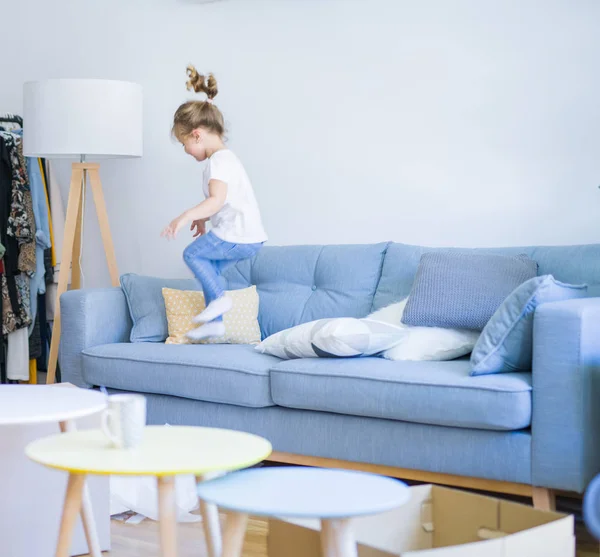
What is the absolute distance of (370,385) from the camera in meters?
2.51

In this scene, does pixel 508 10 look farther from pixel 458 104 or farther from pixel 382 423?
pixel 382 423

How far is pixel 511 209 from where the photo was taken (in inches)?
136

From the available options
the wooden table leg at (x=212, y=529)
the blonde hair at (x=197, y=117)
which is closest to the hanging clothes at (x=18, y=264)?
the blonde hair at (x=197, y=117)

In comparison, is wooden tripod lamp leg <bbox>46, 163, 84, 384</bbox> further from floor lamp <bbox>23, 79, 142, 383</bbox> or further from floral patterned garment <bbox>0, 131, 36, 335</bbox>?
floral patterned garment <bbox>0, 131, 36, 335</bbox>

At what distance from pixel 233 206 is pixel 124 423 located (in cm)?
207

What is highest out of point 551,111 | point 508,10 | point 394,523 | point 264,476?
point 508,10

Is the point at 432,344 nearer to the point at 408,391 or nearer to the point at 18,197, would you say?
the point at 408,391

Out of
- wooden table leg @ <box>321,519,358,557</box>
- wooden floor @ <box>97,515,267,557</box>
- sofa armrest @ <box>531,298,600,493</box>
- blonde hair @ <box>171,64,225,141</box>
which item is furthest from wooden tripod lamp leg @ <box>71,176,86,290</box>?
wooden table leg @ <box>321,519,358,557</box>

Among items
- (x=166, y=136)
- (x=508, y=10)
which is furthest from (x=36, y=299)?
(x=508, y=10)

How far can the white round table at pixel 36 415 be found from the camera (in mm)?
1668

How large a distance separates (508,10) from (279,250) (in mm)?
1311

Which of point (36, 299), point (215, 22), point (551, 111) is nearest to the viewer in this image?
point (551, 111)

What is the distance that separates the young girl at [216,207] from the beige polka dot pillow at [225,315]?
0.08 m

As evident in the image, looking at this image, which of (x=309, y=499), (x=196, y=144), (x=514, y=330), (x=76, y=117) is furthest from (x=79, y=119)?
(x=309, y=499)
